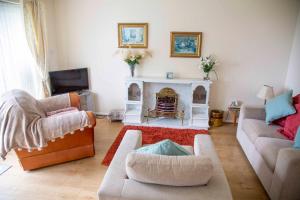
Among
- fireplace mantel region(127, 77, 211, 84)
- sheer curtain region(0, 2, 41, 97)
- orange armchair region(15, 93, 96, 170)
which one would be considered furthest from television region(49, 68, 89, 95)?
orange armchair region(15, 93, 96, 170)

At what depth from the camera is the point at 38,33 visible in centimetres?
335

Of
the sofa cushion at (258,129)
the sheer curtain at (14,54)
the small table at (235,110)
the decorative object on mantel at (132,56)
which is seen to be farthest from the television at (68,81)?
the sofa cushion at (258,129)

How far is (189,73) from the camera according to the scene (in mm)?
3914

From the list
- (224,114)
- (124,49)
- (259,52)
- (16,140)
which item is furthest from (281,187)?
(124,49)

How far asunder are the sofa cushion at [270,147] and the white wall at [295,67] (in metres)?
1.43

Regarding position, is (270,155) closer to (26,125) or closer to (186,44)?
(186,44)

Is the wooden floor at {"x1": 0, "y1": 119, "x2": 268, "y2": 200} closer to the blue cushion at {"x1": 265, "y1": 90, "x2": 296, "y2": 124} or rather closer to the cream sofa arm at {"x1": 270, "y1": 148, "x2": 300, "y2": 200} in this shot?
the cream sofa arm at {"x1": 270, "y1": 148, "x2": 300, "y2": 200}

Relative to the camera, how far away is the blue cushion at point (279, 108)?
2641mm

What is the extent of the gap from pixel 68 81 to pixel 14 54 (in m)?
0.98

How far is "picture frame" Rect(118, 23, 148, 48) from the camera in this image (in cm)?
376

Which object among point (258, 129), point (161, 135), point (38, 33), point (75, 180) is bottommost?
point (75, 180)

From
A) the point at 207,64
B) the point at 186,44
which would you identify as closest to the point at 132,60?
the point at 186,44

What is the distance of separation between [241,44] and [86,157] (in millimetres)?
3244

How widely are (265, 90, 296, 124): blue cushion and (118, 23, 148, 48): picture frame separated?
235 centimetres
